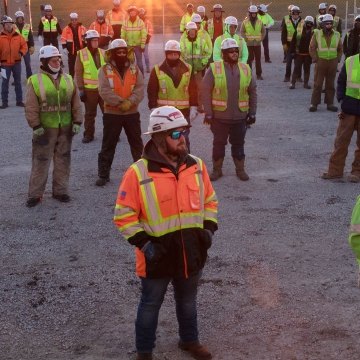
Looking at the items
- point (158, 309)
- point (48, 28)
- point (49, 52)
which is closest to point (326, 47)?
point (49, 52)

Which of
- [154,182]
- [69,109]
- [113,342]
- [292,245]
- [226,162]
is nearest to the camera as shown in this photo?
[154,182]

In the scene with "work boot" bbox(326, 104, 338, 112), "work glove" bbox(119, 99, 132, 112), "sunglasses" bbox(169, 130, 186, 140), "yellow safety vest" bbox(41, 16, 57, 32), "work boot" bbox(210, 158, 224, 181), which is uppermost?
"sunglasses" bbox(169, 130, 186, 140)

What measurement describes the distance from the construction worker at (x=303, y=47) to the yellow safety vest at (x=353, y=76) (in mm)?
8236

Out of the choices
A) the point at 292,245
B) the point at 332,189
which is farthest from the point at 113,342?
the point at 332,189

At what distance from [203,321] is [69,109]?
4.05m

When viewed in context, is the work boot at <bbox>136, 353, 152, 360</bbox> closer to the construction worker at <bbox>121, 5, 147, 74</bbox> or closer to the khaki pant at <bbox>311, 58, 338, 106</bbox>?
the khaki pant at <bbox>311, 58, 338, 106</bbox>

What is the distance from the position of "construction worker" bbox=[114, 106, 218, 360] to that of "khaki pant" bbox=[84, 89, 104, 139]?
272 inches

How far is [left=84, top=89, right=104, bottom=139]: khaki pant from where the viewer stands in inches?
460

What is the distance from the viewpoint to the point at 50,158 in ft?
29.0

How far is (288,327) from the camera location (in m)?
5.43

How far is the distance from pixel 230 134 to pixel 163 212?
17.0 ft

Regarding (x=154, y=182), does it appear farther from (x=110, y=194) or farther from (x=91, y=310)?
(x=110, y=194)

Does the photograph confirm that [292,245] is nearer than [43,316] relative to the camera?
No

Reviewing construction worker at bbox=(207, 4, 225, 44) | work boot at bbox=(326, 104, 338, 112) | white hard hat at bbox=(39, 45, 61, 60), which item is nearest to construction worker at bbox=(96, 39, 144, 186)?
white hard hat at bbox=(39, 45, 61, 60)
